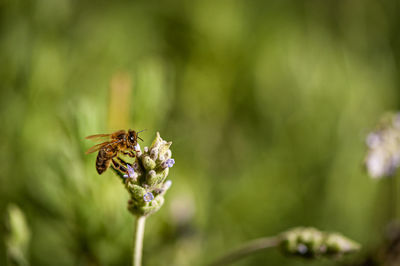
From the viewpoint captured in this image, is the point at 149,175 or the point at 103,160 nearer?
the point at 149,175

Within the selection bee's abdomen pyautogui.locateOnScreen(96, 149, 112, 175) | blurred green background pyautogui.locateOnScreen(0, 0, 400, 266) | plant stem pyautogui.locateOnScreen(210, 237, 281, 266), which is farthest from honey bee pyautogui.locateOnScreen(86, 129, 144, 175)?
plant stem pyautogui.locateOnScreen(210, 237, 281, 266)

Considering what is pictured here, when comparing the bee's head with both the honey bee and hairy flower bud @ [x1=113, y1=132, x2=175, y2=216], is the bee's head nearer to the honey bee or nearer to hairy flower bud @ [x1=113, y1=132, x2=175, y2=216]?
the honey bee

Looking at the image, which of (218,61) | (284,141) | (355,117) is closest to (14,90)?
(218,61)

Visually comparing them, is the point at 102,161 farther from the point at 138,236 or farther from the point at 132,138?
the point at 138,236

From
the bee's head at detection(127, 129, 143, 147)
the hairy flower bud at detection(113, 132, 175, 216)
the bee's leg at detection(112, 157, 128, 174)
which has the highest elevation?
the bee's head at detection(127, 129, 143, 147)

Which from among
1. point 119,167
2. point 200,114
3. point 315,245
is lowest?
point 315,245

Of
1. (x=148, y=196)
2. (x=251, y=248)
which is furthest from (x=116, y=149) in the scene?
(x=251, y=248)

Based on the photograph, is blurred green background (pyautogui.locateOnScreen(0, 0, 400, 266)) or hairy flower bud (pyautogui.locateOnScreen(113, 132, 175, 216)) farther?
blurred green background (pyautogui.locateOnScreen(0, 0, 400, 266))

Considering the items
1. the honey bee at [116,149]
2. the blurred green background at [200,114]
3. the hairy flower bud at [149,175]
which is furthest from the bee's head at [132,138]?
the blurred green background at [200,114]
